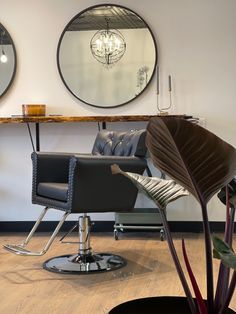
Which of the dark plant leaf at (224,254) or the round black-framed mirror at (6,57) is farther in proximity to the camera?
the round black-framed mirror at (6,57)

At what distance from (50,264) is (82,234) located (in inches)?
11.0

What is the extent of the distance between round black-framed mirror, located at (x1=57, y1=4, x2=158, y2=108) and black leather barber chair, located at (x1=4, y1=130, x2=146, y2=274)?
0.83m

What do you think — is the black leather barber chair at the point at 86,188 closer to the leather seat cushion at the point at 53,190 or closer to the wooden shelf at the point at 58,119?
the leather seat cushion at the point at 53,190

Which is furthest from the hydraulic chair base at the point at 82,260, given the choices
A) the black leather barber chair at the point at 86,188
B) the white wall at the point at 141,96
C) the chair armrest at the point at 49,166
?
the white wall at the point at 141,96

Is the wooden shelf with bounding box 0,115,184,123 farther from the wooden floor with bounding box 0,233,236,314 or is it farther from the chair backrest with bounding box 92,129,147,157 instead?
the wooden floor with bounding box 0,233,236,314

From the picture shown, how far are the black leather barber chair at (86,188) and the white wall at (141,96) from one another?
92cm

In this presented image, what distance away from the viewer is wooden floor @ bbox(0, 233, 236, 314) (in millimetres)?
2268

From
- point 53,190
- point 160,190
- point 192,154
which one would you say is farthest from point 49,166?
point 192,154

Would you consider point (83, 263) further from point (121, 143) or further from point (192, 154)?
point (192, 154)

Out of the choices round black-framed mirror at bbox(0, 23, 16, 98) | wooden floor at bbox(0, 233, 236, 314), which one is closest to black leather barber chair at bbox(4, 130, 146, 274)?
wooden floor at bbox(0, 233, 236, 314)

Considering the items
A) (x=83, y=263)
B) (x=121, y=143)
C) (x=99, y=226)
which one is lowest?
(x=99, y=226)

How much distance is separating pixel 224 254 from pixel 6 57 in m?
3.58

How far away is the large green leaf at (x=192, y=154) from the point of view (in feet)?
2.65

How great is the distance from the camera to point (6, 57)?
13.3ft
